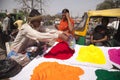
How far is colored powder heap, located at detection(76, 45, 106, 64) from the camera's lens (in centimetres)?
431

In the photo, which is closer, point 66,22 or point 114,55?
point 114,55

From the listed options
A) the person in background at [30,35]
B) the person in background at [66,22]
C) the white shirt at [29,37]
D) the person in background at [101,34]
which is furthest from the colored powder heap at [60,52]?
the person in background at [101,34]

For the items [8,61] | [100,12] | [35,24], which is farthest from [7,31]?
[8,61]

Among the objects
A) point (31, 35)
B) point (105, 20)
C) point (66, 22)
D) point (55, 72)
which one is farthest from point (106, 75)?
point (105, 20)

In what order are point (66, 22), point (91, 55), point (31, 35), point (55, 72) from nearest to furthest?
point (55, 72)
point (31, 35)
point (91, 55)
point (66, 22)

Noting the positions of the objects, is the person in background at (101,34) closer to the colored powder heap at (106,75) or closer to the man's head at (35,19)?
the man's head at (35,19)

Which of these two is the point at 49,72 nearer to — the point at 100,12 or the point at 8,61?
the point at 8,61

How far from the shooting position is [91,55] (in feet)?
14.6

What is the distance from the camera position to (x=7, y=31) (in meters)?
11.9

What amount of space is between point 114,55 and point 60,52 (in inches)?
41.7

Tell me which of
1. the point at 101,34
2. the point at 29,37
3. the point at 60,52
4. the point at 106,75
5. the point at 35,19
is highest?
the point at 35,19

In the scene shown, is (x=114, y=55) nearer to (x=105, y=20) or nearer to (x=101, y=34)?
(x=101, y=34)

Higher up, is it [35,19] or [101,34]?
[35,19]

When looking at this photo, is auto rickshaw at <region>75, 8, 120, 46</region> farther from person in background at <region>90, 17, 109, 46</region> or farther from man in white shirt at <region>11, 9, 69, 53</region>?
man in white shirt at <region>11, 9, 69, 53</region>
